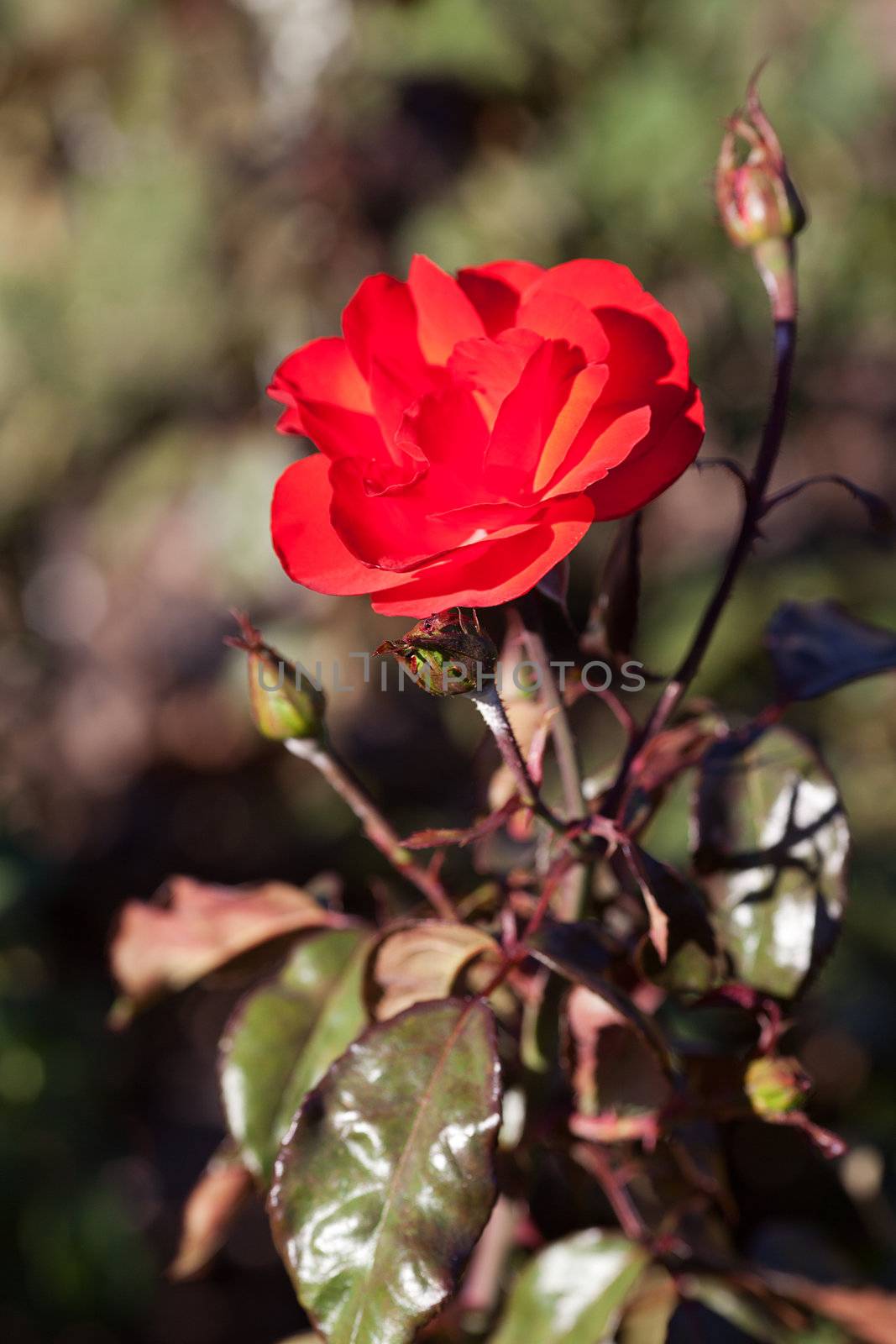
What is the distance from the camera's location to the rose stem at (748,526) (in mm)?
440

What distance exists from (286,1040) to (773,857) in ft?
0.76

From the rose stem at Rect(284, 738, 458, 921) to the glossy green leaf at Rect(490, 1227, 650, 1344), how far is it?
0.69 feet

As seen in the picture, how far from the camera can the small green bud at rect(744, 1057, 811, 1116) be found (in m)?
0.46

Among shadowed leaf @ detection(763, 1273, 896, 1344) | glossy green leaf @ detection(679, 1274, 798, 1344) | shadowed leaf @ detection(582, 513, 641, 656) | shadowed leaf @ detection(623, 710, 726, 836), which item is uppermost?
shadowed leaf @ detection(582, 513, 641, 656)

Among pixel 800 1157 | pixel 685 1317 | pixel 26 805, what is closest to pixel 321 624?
pixel 26 805

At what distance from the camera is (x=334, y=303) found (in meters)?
2.30

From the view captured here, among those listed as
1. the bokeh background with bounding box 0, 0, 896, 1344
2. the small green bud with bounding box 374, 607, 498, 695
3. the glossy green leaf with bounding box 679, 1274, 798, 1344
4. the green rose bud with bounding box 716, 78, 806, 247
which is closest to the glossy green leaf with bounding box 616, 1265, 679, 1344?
the glossy green leaf with bounding box 679, 1274, 798, 1344

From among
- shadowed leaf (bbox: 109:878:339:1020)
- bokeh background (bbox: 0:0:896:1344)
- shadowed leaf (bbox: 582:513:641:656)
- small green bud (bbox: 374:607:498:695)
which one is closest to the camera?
small green bud (bbox: 374:607:498:695)

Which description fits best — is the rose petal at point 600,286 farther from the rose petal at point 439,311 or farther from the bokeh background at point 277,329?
the bokeh background at point 277,329

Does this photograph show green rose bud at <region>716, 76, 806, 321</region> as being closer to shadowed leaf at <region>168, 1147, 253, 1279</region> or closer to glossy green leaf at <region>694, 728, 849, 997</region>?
glossy green leaf at <region>694, 728, 849, 997</region>

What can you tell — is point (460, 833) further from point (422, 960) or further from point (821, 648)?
point (821, 648)

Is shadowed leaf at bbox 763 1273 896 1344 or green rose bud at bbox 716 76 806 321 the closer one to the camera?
green rose bud at bbox 716 76 806 321

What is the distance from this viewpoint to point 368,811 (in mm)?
472

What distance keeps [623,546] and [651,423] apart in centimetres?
7
